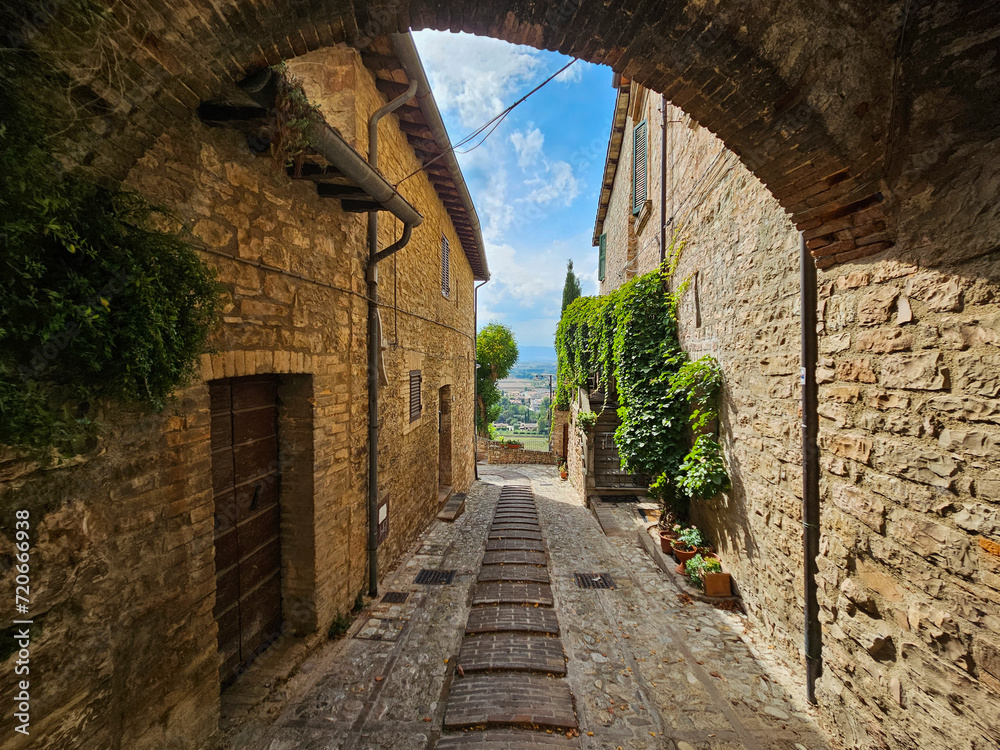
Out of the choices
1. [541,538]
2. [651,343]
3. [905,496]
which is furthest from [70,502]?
[651,343]

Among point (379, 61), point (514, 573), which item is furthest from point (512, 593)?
point (379, 61)

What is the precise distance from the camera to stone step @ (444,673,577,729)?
9.54ft

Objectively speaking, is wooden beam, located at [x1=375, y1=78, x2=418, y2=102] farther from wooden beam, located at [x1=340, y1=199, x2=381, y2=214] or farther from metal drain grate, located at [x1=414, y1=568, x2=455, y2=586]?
metal drain grate, located at [x1=414, y1=568, x2=455, y2=586]

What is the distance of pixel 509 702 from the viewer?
3.09 meters

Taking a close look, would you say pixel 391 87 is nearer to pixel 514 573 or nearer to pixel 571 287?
pixel 514 573

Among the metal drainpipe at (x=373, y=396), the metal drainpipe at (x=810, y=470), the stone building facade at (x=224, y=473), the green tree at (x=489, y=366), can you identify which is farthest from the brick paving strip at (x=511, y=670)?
the green tree at (x=489, y=366)

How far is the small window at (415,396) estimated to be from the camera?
6.44 metres

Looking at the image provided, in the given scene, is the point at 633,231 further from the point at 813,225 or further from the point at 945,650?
the point at 945,650

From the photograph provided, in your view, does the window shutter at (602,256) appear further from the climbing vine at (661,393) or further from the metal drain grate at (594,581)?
the metal drain grate at (594,581)

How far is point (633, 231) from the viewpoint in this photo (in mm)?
11125

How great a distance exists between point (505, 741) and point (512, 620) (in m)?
1.42

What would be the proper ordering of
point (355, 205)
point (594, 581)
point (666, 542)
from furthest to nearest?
point (666, 542), point (594, 581), point (355, 205)

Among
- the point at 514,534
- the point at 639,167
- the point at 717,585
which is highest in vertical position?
the point at 639,167

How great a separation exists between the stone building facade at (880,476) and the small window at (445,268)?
222 inches
